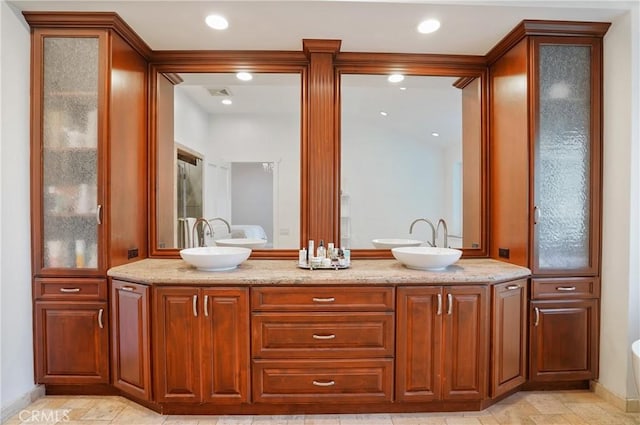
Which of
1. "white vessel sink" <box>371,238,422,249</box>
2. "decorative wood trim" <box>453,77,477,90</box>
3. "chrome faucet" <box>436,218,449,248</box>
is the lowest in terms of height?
"white vessel sink" <box>371,238,422,249</box>

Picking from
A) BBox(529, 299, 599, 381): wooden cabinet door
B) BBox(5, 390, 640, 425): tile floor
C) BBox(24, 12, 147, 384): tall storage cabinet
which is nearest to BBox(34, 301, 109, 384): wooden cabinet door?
BBox(24, 12, 147, 384): tall storage cabinet

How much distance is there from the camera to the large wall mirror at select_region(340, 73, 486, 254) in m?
2.79

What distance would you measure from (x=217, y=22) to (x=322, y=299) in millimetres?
1948

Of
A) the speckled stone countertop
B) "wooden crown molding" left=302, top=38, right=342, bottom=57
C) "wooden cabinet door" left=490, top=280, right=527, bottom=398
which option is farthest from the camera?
"wooden crown molding" left=302, top=38, right=342, bottom=57

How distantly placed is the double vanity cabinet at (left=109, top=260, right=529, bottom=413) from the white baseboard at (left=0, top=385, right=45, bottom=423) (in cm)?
78

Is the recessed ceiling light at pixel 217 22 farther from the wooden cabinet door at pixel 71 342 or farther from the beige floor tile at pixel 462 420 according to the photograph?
the beige floor tile at pixel 462 420

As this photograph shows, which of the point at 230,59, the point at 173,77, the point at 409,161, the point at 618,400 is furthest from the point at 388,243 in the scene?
the point at 173,77

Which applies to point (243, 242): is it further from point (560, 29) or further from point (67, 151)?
point (560, 29)

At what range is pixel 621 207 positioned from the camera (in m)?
2.31

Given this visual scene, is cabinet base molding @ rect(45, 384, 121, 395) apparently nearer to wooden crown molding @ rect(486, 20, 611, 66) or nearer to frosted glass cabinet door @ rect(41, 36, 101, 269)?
frosted glass cabinet door @ rect(41, 36, 101, 269)

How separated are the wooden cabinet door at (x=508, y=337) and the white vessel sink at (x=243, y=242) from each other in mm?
1703

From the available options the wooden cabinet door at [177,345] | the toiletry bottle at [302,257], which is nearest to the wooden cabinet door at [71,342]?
the wooden cabinet door at [177,345]

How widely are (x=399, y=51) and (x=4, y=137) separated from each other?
2.76 metres

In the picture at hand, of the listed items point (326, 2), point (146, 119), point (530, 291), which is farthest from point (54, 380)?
point (530, 291)
